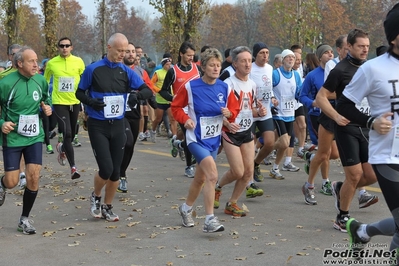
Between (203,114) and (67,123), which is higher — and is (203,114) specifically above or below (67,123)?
above

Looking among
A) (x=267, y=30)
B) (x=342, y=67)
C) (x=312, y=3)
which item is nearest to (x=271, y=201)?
(x=342, y=67)

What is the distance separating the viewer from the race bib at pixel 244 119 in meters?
8.40

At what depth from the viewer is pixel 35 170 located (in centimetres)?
766

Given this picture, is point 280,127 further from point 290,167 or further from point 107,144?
point 107,144

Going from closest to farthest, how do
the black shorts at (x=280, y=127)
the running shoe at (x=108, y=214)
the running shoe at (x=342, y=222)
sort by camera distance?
the running shoe at (x=342, y=222) → the running shoe at (x=108, y=214) → the black shorts at (x=280, y=127)

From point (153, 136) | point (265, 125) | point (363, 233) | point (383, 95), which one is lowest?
point (153, 136)

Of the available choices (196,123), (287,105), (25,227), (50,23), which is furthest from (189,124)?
(50,23)

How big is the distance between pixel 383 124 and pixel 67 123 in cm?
790

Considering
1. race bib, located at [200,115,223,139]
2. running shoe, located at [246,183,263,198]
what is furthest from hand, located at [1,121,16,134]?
running shoe, located at [246,183,263,198]

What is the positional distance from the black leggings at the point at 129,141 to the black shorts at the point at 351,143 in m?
3.37

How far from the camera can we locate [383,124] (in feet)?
15.9

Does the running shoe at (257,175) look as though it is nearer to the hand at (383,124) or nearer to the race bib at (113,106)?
the race bib at (113,106)

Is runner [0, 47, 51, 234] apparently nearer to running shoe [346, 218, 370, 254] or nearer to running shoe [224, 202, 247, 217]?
running shoe [224, 202, 247, 217]

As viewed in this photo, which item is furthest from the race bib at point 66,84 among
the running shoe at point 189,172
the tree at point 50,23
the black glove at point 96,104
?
the tree at point 50,23
